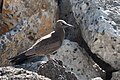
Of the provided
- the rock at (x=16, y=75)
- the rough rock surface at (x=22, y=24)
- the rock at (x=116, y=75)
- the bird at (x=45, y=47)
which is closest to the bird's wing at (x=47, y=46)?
the bird at (x=45, y=47)

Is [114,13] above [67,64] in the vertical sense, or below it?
above

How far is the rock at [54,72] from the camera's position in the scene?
6.36m

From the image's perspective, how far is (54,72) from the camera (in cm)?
645

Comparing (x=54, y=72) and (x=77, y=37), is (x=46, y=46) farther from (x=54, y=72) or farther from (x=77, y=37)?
(x=54, y=72)

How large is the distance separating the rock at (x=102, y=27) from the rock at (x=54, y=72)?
5.65ft

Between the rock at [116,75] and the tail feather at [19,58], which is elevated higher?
the tail feather at [19,58]

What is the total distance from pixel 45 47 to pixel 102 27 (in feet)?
3.89

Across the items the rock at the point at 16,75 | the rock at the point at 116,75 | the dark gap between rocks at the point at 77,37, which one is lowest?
the rock at the point at 116,75

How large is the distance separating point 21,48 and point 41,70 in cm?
208

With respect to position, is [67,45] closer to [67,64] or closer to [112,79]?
[67,64]

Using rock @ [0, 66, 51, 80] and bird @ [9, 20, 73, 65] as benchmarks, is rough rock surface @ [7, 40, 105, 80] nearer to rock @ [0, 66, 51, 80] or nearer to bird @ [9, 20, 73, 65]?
bird @ [9, 20, 73, 65]

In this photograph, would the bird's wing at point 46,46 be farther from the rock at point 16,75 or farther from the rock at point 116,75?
the rock at point 16,75

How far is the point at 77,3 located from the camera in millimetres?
9148

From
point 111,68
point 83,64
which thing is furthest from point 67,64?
point 111,68
